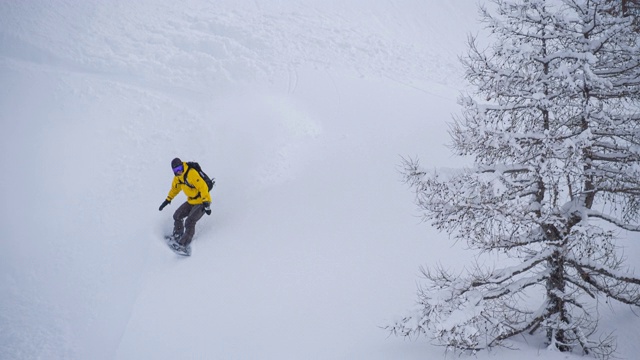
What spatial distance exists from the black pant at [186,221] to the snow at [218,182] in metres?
0.39

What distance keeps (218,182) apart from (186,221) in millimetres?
2248

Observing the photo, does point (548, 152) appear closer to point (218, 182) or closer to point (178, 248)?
point (178, 248)

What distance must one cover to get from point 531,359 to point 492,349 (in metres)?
0.60

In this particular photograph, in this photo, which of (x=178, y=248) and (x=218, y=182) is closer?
(x=178, y=248)

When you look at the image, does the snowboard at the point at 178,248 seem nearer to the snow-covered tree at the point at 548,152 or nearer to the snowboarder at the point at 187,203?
the snowboarder at the point at 187,203

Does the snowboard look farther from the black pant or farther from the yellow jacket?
the yellow jacket

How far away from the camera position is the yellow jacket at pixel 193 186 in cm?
943

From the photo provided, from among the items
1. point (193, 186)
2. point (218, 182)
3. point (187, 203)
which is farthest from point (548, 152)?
point (218, 182)

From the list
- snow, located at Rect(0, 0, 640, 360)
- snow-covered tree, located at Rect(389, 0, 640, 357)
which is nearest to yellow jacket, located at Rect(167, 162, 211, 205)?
snow, located at Rect(0, 0, 640, 360)

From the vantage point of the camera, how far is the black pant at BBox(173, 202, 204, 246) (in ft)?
32.0

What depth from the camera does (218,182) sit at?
11.9m

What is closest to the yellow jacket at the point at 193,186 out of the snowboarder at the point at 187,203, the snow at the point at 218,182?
the snowboarder at the point at 187,203

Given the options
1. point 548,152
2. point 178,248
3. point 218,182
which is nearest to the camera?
point 548,152

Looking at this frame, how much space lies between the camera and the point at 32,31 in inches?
648
